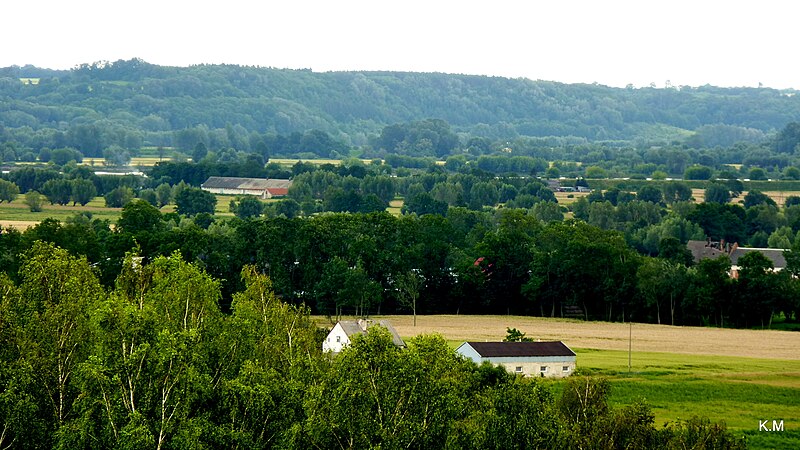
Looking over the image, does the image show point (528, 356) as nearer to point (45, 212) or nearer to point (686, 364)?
point (686, 364)

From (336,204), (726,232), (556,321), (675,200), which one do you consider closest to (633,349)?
(556,321)

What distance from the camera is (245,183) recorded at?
162 meters

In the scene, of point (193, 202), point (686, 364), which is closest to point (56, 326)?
point (686, 364)

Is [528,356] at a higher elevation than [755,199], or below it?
higher

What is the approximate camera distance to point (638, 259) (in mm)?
82625

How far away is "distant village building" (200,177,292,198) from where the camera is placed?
15575 centimetres

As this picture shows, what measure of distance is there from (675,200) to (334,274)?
84625 mm

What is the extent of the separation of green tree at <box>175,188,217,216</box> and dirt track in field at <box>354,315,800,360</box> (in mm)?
51746

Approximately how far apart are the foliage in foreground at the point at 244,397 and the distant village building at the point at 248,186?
116 metres

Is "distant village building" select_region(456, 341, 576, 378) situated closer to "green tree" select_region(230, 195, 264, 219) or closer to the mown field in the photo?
the mown field

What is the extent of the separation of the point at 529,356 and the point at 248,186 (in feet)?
350

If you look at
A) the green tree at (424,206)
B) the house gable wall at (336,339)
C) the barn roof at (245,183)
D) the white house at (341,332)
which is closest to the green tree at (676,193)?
the green tree at (424,206)

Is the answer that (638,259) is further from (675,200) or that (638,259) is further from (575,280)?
(675,200)

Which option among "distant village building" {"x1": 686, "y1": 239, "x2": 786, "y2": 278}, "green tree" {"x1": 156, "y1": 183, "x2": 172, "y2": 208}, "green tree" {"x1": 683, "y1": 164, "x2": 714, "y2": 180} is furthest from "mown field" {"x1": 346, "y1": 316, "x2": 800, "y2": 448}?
"green tree" {"x1": 683, "y1": 164, "x2": 714, "y2": 180}
